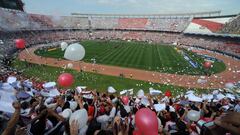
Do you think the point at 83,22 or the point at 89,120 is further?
the point at 83,22

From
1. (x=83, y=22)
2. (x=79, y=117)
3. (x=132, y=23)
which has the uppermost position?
(x=79, y=117)

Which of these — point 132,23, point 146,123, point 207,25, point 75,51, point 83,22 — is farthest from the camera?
point 83,22

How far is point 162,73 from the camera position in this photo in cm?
3472

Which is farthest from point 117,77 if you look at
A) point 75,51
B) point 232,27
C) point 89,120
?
point 232,27

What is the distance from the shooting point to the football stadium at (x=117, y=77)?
578cm

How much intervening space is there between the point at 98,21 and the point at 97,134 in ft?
369

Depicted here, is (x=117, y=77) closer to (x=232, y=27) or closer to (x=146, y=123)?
(x=146, y=123)

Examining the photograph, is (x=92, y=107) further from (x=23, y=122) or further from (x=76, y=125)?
(x=76, y=125)

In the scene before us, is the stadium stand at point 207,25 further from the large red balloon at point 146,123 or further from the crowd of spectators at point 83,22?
the large red balloon at point 146,123

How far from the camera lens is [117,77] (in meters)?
31.8

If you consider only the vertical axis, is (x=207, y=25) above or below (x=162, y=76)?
above

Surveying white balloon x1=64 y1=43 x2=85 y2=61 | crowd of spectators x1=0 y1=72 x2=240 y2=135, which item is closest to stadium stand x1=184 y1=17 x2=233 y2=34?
white balloon x1=64 y1=43 x2=85 y2=61

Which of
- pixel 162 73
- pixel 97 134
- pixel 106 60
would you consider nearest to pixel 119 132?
pixel 97 134

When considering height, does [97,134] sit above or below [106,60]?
above
